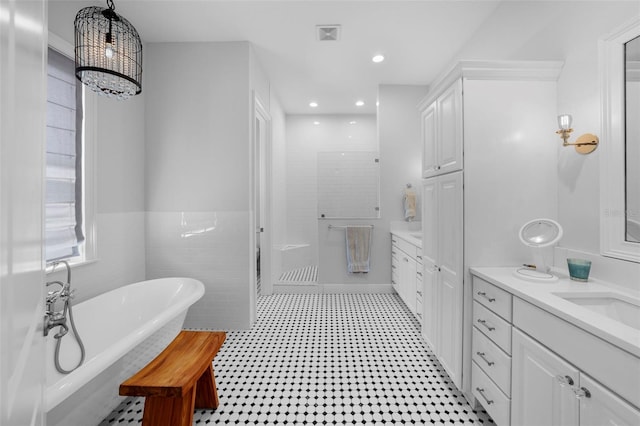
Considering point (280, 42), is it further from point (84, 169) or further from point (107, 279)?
point (107, 279)

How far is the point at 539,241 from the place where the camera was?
1611 millimetres

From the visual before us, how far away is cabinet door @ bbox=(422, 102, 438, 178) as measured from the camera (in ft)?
6.82

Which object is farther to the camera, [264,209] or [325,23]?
[264,209]

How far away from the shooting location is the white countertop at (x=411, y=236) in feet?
9.19

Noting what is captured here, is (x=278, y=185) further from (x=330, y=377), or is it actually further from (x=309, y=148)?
(x=330, y=377)

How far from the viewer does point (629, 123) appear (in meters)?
1.32

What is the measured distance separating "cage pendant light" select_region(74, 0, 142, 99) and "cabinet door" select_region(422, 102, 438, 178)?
1927 millimetres

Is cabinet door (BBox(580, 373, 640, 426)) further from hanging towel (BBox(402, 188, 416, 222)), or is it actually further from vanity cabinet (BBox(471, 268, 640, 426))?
hanging towel (BBox(402, 188, 416, 222))

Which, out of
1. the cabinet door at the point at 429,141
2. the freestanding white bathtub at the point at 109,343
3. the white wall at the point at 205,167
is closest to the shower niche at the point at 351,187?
the white wall at the point at 205,167

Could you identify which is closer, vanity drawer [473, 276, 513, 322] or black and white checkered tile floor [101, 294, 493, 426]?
vanity drawer [473, 276, 513, 322]

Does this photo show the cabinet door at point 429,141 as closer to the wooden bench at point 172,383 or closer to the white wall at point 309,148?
the wooden bench at point 172,383

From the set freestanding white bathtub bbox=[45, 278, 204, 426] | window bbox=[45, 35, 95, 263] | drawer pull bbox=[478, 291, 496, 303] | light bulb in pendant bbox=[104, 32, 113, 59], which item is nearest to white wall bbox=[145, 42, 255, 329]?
freestanding white bathtub bbox=[45, 278, 204, 426]

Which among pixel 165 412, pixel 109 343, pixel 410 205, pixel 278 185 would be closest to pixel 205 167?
pixel 109 343

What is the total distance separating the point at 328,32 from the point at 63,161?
236 centimetres
